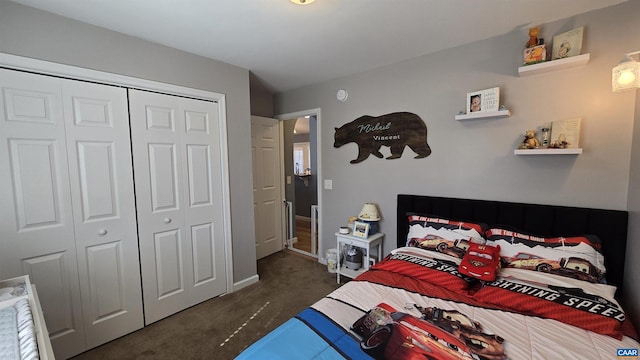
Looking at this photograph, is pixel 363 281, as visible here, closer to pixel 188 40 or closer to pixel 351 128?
pixel 351 128

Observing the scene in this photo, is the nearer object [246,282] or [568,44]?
[568,44]

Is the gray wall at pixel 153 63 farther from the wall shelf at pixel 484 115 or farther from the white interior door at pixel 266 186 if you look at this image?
the wall shelf at pixel 484 115

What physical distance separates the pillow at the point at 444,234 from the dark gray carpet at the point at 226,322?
1208 millimetres

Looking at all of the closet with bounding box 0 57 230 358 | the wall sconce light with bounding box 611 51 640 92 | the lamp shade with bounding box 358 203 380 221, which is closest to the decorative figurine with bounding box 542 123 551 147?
the wall sconce light with bounding box 611 51 640 92

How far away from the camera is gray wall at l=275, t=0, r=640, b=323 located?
67.7 inches

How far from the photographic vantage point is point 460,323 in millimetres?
1252

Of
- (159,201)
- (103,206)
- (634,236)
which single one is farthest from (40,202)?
(634,236)

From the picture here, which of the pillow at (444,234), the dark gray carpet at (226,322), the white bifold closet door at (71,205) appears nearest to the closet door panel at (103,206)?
the white bifold closet door at (71,205)

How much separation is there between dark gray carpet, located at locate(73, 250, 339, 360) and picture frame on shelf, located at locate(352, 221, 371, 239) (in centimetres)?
68

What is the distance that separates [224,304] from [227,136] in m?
1.71

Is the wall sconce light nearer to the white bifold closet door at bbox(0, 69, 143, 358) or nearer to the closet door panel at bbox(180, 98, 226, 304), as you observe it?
the closet door panel at bbox(180, 98, 226, 304)

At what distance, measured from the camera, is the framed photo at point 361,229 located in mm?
2729

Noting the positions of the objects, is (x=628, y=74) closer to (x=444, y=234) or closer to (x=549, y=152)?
(x=549, y=152)

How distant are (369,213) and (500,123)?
1.46 meters
